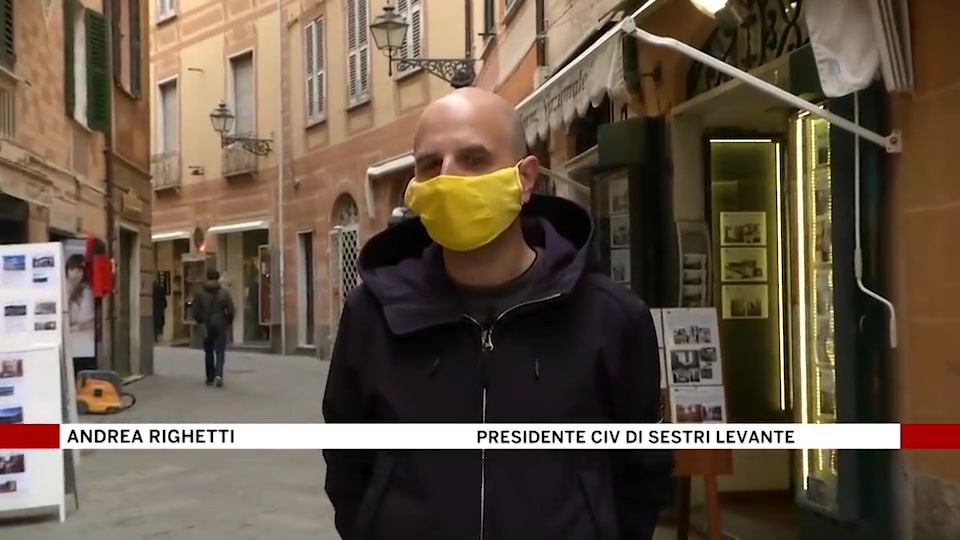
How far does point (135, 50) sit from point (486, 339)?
55.3 ft

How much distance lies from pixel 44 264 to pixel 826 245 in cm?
424

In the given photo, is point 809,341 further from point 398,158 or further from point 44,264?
point 398,158

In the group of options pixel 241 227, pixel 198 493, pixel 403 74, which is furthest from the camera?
pixel 241 227

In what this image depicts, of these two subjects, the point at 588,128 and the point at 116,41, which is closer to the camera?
the point at 588,128

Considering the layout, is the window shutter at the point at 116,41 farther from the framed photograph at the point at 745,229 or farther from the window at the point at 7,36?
the framed photograph at the point at 745,229

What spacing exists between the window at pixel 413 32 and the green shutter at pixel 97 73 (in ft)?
18.4

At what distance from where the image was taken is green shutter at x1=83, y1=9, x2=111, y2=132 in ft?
47.5

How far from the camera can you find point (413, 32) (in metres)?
19.7

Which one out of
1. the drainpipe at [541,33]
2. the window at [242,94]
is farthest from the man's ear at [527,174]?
the window at [242,94]

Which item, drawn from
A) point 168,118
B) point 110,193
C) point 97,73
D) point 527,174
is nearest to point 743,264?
point 527,174

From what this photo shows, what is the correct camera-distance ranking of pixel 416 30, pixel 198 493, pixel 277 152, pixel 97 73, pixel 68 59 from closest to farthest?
pixel 198 493 → pixel 68 59 → pixel 97 73 → pixel 416 30 → pixel 277 152

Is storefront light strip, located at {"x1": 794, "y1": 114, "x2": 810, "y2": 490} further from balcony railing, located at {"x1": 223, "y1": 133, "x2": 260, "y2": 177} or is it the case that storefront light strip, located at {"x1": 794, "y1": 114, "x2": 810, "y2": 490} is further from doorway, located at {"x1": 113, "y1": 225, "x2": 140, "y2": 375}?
balcony railing, located at {"x1": 223, "y1": 133, "x2": 260, "y2": 177}

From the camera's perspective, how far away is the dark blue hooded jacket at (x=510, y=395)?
216 centimetres

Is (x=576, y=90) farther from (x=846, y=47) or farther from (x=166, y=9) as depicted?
(x=166, y=9)
